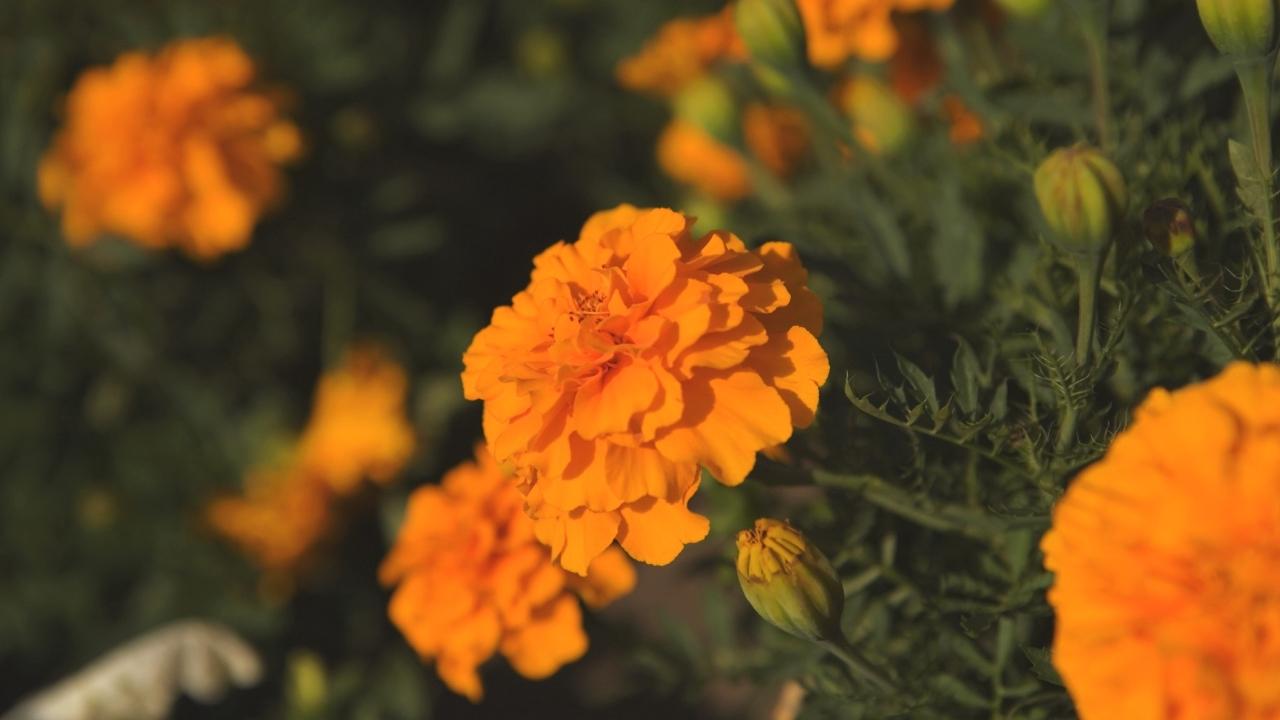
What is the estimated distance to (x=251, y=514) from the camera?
1.58m

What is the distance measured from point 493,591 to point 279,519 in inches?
30.7

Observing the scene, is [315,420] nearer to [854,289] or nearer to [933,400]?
[854,289]

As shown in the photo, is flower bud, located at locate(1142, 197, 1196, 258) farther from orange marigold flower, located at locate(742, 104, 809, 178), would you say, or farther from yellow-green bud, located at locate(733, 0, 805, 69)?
orange marigold flower, located at locate(742, 104, 809, 178)

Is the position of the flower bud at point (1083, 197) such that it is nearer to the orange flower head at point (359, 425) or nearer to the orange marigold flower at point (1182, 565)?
the orange marigold flower at point (1182, 565)

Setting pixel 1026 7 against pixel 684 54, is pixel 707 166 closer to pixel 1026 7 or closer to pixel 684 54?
pixel 684 54

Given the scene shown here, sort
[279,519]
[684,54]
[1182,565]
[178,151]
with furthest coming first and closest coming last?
[279,519]
[178,151]
[684,54]
[1182,565]

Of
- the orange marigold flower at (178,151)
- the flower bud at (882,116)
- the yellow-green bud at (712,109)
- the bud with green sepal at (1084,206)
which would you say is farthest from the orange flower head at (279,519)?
the bud with green sepal at (1084,206)

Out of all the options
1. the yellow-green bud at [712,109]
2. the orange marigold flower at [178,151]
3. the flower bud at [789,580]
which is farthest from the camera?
the orange marigold flower at [178,151]

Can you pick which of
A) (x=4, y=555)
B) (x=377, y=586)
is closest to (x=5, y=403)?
(x=4, y=555)

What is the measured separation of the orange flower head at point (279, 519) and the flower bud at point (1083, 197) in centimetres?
114

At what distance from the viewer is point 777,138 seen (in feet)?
4.37

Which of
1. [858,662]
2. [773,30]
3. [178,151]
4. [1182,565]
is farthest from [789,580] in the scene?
[178,151]

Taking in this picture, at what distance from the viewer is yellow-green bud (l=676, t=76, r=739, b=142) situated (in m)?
1.13

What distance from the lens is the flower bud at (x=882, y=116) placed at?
1.02 m
